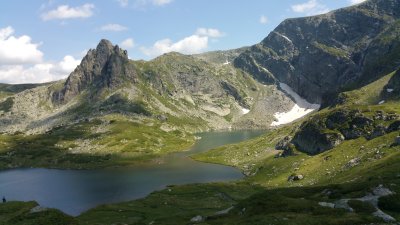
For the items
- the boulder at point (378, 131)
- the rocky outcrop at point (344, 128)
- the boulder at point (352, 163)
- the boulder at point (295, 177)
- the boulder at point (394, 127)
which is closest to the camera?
the boulder at point (352, 163)

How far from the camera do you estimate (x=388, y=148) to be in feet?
454

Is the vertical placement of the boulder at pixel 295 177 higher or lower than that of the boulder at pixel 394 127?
lower

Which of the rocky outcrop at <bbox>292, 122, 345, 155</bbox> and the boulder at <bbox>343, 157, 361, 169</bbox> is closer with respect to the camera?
the boulder at <bbox>343, 157, 361, 169</bbox>

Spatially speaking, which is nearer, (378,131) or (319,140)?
(378,131)

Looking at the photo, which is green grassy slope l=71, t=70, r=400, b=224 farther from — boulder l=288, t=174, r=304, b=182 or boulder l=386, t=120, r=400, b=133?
boulder l=386, t=120, r=400, b=133

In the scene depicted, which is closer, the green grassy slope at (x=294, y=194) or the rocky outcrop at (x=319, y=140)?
the green grassy slope at (x=294, y=194)

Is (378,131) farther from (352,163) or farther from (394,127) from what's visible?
(352,163)

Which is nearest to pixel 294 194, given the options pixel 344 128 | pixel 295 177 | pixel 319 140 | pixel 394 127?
pixel 295 177

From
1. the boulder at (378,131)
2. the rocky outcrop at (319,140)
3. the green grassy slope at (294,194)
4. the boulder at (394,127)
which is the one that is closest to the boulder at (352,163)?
the green grassy slope at (294,194)

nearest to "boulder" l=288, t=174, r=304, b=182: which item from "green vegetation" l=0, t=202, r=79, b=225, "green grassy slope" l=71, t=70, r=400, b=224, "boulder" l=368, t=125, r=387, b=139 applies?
"green grassy slope" l=71, t=70, r=400, b=224

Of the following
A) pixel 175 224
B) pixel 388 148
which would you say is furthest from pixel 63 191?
pixel 388 148

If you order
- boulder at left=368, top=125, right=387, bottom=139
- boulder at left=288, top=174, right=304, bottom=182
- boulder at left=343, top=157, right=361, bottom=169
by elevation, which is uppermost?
boulder at left=368, top=125, right=387, bottom=139

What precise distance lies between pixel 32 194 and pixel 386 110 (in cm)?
16307

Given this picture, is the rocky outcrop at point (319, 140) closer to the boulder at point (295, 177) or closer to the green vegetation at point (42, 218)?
the boulder at point (295, 177)
